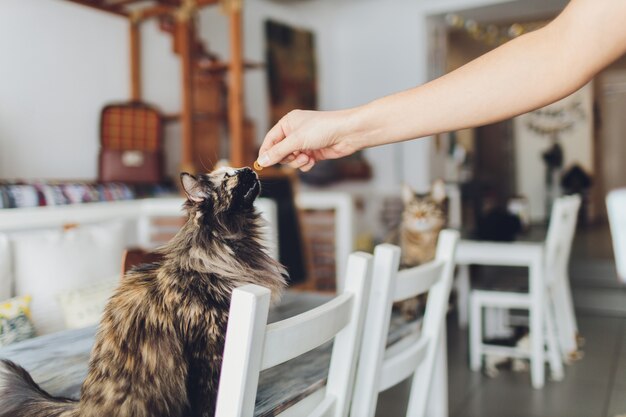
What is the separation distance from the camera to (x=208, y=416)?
2.76 feet

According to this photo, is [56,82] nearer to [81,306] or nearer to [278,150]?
[81,306]

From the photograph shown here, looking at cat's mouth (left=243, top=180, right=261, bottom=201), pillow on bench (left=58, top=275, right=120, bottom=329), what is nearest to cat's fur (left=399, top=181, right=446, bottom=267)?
pillow on bench (left=58, top=275, right=120, bottom=329)

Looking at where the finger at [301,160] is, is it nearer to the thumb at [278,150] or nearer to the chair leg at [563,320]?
the thumb at [278,150]

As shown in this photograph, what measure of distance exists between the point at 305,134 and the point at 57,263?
125cm

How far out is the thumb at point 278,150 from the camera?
3.53 feet

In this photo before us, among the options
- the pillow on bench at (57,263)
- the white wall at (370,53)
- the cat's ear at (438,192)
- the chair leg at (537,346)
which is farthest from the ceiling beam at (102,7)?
the chair leg at (537,346)

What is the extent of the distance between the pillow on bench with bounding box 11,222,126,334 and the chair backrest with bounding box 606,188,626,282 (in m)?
1.60

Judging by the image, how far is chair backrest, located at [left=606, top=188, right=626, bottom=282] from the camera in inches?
24.9

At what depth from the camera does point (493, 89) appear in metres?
0.92

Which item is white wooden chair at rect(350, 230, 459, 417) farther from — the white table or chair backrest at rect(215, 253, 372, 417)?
the white table

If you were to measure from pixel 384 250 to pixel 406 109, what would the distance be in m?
0.29

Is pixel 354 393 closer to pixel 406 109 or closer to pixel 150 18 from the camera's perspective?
pixel 406 109

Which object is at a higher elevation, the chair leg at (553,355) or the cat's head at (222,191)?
the cat's head at (222,191)

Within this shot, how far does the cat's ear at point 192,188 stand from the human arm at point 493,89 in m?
0.18
